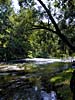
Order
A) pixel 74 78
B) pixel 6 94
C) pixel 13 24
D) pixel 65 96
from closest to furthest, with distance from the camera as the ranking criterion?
pixel 74 78, pixel 65 96, pixel 13 24, pixel 6 94

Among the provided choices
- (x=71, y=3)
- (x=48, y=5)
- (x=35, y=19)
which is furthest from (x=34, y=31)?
(x=71, y=3)

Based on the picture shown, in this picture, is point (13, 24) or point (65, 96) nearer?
point (65, 96)

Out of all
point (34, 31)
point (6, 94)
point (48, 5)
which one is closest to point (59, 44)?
point (34, 31)

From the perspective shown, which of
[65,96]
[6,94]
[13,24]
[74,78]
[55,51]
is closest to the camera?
[74,78]

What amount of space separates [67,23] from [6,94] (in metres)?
10.1

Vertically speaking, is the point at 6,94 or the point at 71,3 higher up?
the point at 71,3

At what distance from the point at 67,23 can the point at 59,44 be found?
4.06m

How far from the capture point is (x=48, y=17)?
27.4 meters

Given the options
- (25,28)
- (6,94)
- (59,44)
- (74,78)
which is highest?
(25,28)

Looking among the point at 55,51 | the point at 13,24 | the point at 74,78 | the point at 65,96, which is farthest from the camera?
the point at 55,51

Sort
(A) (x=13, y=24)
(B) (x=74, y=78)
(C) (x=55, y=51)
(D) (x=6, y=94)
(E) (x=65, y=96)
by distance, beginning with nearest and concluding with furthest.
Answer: (B) (x=74, y=78)
(E) (x=65, y=96)
(A) (x=13, y=24)
(D) (x=6, y=94)
(C) (x=55, y=51)

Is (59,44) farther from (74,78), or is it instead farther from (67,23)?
(74,78)

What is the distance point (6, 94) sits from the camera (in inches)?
1224

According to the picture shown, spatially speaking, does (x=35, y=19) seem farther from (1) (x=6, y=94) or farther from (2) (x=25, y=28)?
(1) (x=6, y=94)
